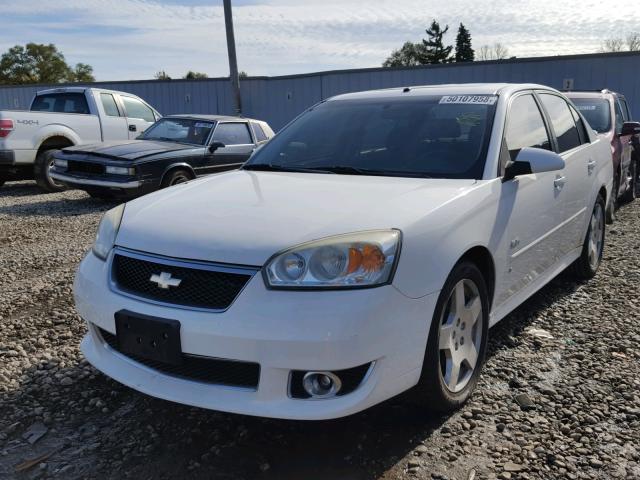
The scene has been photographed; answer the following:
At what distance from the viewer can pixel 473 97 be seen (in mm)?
3637

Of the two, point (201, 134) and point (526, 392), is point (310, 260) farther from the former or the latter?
point (201, 134)

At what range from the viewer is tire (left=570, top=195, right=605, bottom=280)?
4.84m

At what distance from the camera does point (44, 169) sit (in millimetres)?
10164

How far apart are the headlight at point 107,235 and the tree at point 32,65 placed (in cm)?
7200

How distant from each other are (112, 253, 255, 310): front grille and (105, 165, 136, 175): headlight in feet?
19.9

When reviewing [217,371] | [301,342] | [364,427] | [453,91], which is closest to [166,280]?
[217,371]

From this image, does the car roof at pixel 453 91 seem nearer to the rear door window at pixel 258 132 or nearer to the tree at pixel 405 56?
the rear door window at pixel 258 132

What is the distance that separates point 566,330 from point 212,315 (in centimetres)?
264

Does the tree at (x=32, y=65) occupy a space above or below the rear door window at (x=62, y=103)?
above

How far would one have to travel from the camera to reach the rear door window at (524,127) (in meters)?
3.51

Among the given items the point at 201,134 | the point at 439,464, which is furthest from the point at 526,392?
the point at 201,134

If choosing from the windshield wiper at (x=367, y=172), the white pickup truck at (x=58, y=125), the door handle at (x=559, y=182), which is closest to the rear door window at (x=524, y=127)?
the door handle at (x=559, y=182)

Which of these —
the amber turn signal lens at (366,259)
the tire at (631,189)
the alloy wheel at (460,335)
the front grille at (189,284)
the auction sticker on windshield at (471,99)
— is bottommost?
the tire at (631,189)

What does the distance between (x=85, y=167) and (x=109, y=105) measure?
3.29m
